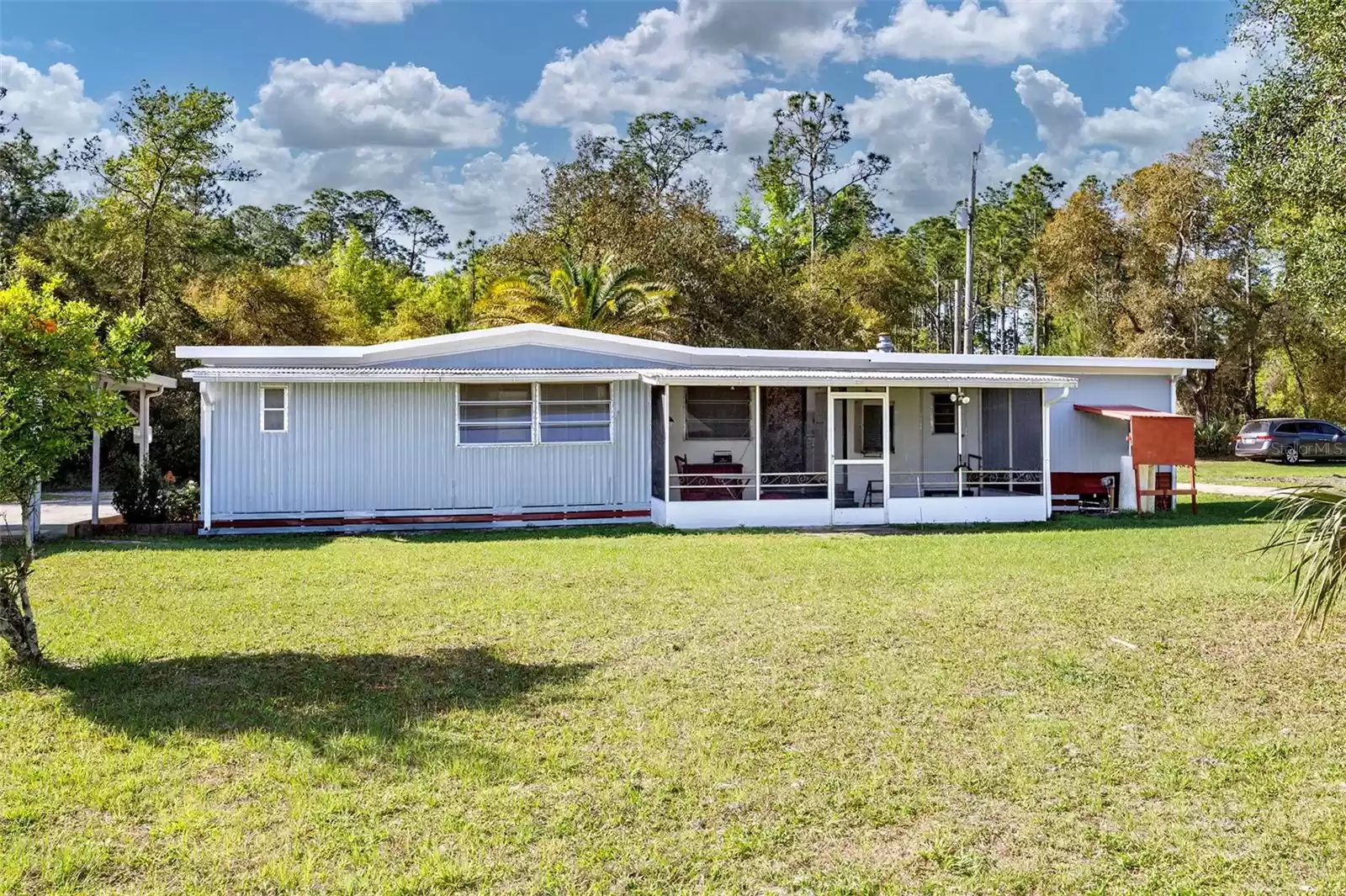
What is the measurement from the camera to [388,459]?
1426cm

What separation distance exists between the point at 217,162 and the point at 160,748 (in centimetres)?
2715

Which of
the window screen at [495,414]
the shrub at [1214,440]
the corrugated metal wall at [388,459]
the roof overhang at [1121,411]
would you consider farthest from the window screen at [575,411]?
the shrub at [1214,440]

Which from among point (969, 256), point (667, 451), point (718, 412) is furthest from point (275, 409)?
point (969, 256)

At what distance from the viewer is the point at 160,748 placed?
4699mm

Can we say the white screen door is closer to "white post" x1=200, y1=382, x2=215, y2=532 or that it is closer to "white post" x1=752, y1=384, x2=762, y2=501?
"white post" x1=752, y1=384, x2=762, y2=501

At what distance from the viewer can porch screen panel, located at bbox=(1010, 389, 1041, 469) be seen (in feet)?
53.3

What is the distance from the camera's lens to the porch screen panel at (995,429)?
16625 mm

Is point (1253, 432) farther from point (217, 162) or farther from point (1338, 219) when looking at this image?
point (217, 162)

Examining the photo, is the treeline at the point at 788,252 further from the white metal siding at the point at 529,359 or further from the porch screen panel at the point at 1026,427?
the white metal siding at the point at 529,359

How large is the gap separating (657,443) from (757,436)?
5.75 feet

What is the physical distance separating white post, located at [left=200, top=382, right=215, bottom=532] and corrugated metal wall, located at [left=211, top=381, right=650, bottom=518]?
0.51ft

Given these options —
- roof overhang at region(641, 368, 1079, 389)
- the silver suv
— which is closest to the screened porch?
roof overhang at region(641, 368, 1079, 389)

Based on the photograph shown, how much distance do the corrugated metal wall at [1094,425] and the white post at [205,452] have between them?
45.2 feet

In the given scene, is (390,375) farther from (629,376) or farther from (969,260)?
(969,260)
